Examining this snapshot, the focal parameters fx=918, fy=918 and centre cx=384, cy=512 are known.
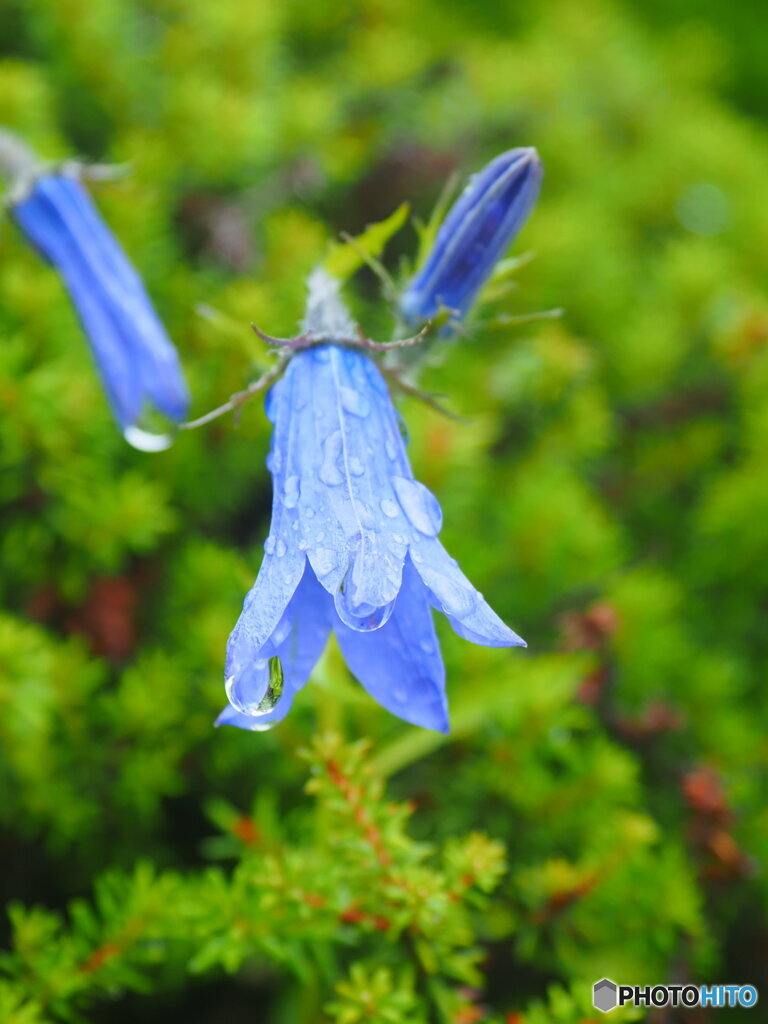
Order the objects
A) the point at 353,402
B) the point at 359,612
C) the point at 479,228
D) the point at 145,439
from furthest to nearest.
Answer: the point at 145,439
the point at 479,228
the point at 353,402
the point at 359,612

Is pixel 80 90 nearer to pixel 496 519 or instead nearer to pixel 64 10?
pixel 64 10

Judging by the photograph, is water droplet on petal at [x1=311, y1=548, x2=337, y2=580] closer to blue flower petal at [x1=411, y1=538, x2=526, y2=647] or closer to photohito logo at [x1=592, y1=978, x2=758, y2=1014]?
blue flower petal at [x1=411, y1=538, x2=526, y2=647]

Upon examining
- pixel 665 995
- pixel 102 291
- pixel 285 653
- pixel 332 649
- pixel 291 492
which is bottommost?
pixel 665 995

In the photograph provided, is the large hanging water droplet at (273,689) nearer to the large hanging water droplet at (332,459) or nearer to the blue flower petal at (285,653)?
the blue flower petal at (285,653)

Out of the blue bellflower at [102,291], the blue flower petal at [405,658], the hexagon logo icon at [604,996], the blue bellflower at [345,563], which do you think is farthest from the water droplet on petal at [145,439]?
the hexagon logo icon at [604,996]

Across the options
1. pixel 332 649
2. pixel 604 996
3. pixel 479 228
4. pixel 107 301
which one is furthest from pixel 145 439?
pixel 604 996

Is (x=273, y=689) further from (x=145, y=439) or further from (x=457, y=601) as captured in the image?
(x=145, y=439)

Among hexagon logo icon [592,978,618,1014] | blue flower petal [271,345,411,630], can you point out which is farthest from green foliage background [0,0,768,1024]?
blue flower petal [271,345,411,630]
